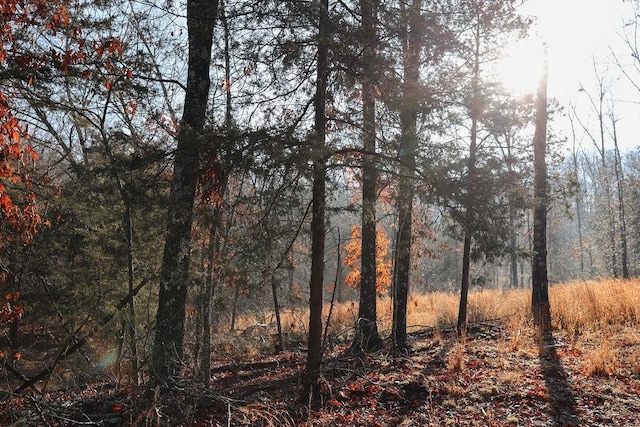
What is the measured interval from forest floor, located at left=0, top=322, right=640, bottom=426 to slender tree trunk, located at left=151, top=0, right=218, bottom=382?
828 millimetres

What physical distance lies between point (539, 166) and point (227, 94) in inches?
299

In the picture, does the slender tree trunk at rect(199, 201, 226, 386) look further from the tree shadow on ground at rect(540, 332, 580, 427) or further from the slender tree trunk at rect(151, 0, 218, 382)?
the tree shadow on ground at rect(540, 332, 580, 427)

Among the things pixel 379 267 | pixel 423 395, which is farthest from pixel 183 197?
pixel 379 267

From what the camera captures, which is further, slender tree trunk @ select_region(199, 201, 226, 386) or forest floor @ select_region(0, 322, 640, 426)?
slender tree trunk @ select_region(199, 201, 226, 386)

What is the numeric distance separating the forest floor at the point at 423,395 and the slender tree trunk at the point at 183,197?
2.72ft

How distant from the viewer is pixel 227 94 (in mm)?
7520

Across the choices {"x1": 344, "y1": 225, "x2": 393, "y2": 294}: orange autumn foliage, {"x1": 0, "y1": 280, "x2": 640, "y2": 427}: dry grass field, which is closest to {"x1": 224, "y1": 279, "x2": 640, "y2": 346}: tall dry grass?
{"x1": 0, "y1": 280, "x2": 640, "y2": 427}: dry grass field

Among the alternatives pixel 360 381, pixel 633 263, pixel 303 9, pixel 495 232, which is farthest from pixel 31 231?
pixel 633 263

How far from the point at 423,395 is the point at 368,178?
3.90 metres

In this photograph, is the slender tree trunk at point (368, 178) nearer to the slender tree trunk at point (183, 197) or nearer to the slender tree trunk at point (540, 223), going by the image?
the slender tree trunk at point (183, 197)

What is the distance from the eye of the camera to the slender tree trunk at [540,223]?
9741mm

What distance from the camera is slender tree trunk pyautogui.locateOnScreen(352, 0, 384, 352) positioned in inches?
235

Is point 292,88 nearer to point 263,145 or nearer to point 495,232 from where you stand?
point 263,145

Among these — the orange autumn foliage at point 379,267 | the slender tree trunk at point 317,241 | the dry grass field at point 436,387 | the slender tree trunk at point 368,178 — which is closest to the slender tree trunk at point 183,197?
the dry grass field at point 436,387
